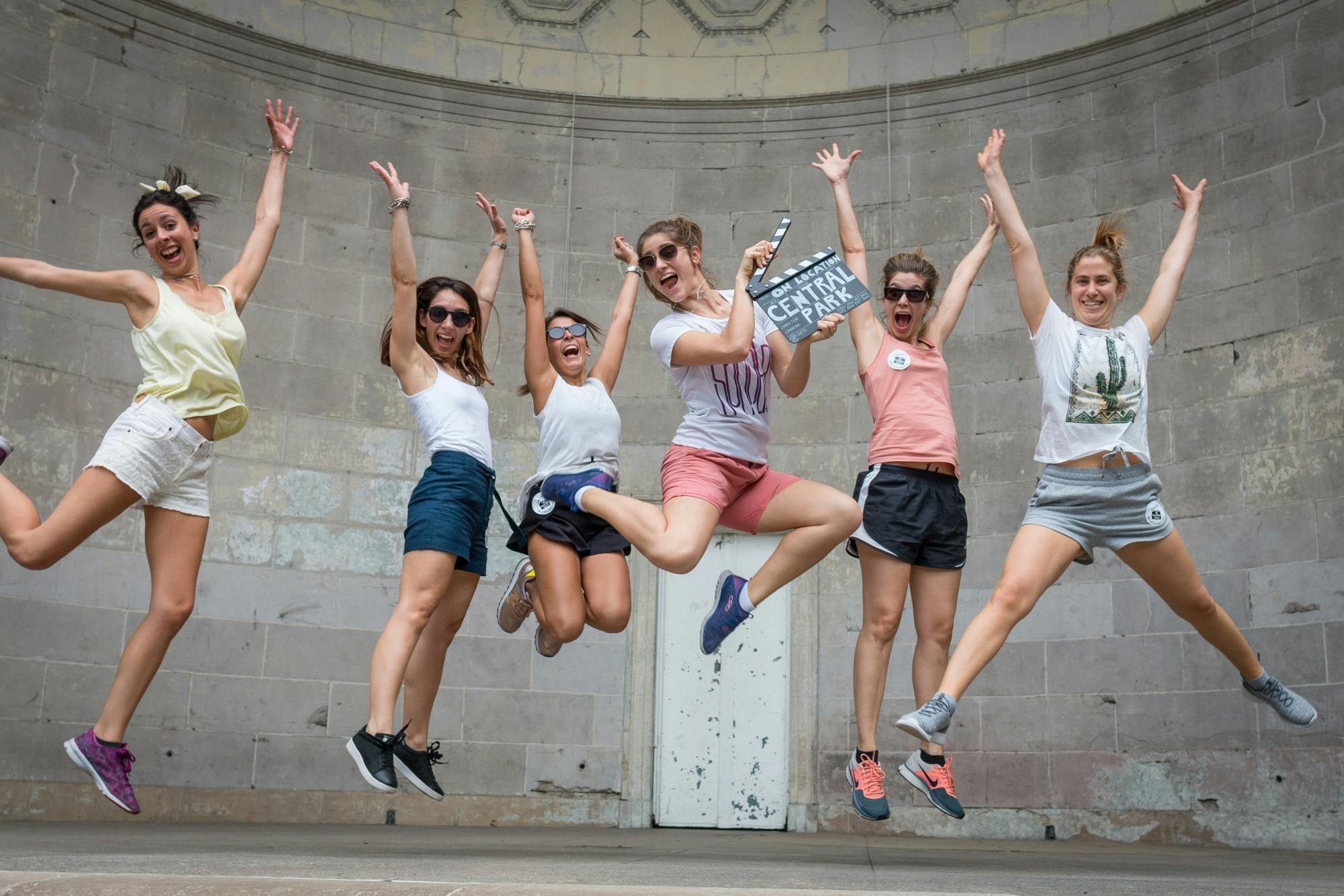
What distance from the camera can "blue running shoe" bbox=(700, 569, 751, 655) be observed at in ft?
17.2

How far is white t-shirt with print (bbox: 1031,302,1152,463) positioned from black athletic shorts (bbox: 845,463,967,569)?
44 cm

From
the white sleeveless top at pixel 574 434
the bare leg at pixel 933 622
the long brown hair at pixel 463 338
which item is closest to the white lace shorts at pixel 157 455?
the long brown hair at pixel 463 338

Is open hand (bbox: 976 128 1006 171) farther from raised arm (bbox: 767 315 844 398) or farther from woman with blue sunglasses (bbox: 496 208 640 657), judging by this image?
woman with blue sunglasses (bbox: 496 208 640 657)

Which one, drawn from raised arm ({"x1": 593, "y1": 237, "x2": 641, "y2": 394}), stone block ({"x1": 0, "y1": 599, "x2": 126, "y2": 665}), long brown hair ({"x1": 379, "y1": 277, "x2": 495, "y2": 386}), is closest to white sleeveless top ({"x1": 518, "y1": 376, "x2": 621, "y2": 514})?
raised arm ({"x1": 593, "y1": 237, "x2": 641, "y2": 394})

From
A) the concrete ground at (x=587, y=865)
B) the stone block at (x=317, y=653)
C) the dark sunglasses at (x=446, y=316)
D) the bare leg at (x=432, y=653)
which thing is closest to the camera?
the concrete ground at (x=587, y=865)

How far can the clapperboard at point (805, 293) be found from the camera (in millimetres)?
4828

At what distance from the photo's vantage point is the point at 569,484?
17.6 feet

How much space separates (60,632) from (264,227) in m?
3.36

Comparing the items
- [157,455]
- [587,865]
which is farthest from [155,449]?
[587,865]

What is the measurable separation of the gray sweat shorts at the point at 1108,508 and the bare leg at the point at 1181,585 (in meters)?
0.07

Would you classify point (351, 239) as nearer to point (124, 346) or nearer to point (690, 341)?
point (124, 346)

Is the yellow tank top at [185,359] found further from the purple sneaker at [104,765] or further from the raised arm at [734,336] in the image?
the raised arm at [734,336]

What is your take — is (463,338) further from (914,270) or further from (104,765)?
(104,765)

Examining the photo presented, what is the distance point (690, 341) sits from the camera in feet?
16.4
